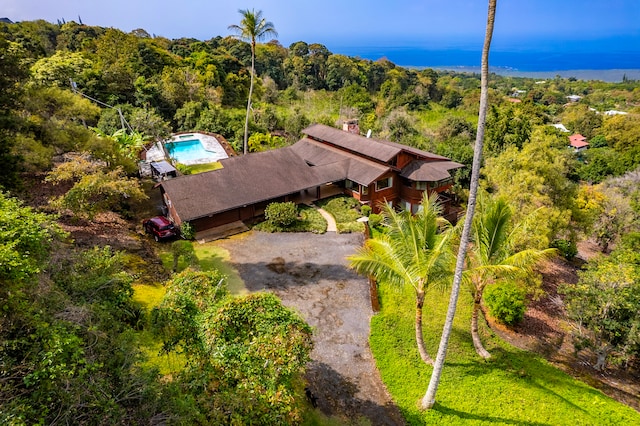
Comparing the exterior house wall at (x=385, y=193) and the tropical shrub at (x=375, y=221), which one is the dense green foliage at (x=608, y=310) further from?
the exterior house wall at (x=385, y=193)

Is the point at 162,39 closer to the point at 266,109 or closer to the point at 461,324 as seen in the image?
the point at 266,109

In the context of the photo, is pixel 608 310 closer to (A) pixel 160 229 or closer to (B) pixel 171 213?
(A) pixel 160 229

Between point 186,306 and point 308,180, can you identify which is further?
point 308,180

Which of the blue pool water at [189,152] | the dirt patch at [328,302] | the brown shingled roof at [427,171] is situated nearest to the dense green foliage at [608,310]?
the dirt patch at [328,302]

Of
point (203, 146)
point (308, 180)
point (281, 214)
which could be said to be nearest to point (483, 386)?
point (281, 214)

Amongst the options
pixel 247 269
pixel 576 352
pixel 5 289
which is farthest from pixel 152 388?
pixel 576 352

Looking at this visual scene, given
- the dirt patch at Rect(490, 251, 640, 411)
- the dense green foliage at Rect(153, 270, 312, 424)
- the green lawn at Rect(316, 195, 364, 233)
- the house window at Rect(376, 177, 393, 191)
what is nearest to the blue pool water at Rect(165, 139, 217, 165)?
the green lawn at Rect(316, 195, 364, 233)
